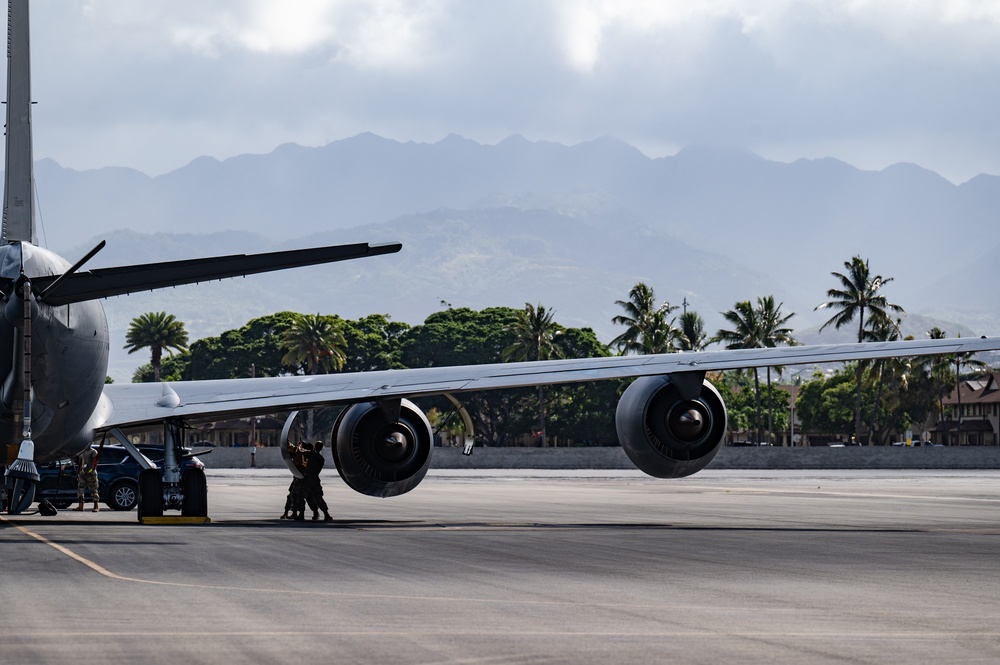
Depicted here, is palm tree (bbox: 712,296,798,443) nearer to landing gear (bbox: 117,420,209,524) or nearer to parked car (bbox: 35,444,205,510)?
parked car (bbox: 35,444,205,510)

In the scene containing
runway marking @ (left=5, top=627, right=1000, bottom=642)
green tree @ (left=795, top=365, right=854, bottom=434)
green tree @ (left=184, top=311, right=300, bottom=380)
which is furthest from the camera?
green tree @ (left=795, top=365, right=854, bottom=434)

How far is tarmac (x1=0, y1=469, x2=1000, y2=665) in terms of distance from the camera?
10086 mm

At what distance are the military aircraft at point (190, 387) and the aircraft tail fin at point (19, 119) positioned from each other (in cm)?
2

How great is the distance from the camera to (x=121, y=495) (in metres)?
37.2

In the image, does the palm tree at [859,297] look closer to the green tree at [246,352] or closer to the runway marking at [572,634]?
the green tree at [246,352]

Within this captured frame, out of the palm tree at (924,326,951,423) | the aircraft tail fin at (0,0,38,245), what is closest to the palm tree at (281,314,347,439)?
the palm tree at (924,326,951,423)

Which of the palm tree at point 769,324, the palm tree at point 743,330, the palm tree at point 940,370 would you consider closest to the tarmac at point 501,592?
the palm tree at point 743,330

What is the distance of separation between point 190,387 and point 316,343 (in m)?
116

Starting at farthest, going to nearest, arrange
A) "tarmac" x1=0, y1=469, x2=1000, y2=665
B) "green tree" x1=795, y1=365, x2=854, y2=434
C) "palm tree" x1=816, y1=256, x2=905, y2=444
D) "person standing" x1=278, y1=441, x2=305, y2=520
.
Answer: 1. "green tree" x1=795, y1=365, x2=854, y2=434
2. "palm tree" x1=816, y1=256, x2=905, y2=444
3. "person standing" x1=278, y1=441, x2=305, y2=520
4. "tarmac" x1=0, y1=469, x2=1000, y2=665

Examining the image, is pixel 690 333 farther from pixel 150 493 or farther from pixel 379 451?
pixel 150 493

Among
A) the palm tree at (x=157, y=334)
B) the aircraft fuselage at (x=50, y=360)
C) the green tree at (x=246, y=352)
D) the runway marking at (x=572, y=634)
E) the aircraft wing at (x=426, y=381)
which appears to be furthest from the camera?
the palm tree at (x=157, y=334)

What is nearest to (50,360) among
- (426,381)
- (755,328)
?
(426,381)

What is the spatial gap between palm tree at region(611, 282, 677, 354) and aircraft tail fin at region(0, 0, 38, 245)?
104 m

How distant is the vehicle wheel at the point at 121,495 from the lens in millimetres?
37156
